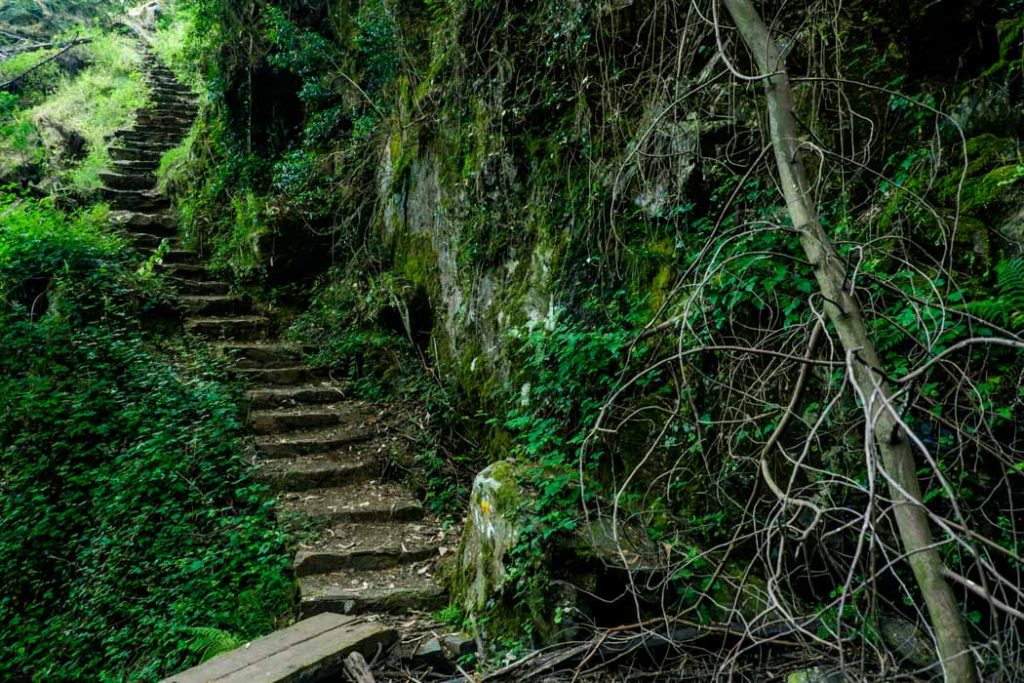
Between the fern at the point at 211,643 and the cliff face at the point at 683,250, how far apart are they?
1889 mm

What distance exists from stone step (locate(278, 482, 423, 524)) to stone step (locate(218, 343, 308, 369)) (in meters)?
2.22

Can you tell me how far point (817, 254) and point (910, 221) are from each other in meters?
1.39

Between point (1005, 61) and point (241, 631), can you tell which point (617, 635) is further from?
point (1005, 61)

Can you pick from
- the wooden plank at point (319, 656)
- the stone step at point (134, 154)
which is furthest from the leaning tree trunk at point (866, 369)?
the stone step at point (134, 154)

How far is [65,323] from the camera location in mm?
6102

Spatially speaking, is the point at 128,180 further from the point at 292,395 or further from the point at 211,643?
the point at 211,643

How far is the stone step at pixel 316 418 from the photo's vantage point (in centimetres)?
571

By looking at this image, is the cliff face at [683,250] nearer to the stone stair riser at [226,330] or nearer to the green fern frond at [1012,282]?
the green fern frond at [1012,282]

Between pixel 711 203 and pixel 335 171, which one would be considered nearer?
pixel 711 203

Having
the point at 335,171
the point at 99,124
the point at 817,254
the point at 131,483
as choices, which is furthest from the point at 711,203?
the point at 99,124

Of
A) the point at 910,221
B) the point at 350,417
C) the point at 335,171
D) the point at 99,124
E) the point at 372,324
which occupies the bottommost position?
the point at 350,417

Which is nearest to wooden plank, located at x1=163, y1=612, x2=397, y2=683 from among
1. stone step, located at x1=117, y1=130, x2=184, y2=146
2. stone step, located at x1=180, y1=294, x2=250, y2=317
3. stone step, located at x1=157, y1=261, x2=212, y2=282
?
stone step, located at x1=180, y1=294, x2=250, y2=317

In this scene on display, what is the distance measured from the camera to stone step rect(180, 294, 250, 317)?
7473 mm

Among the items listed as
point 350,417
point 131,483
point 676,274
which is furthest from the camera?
point 350,417
